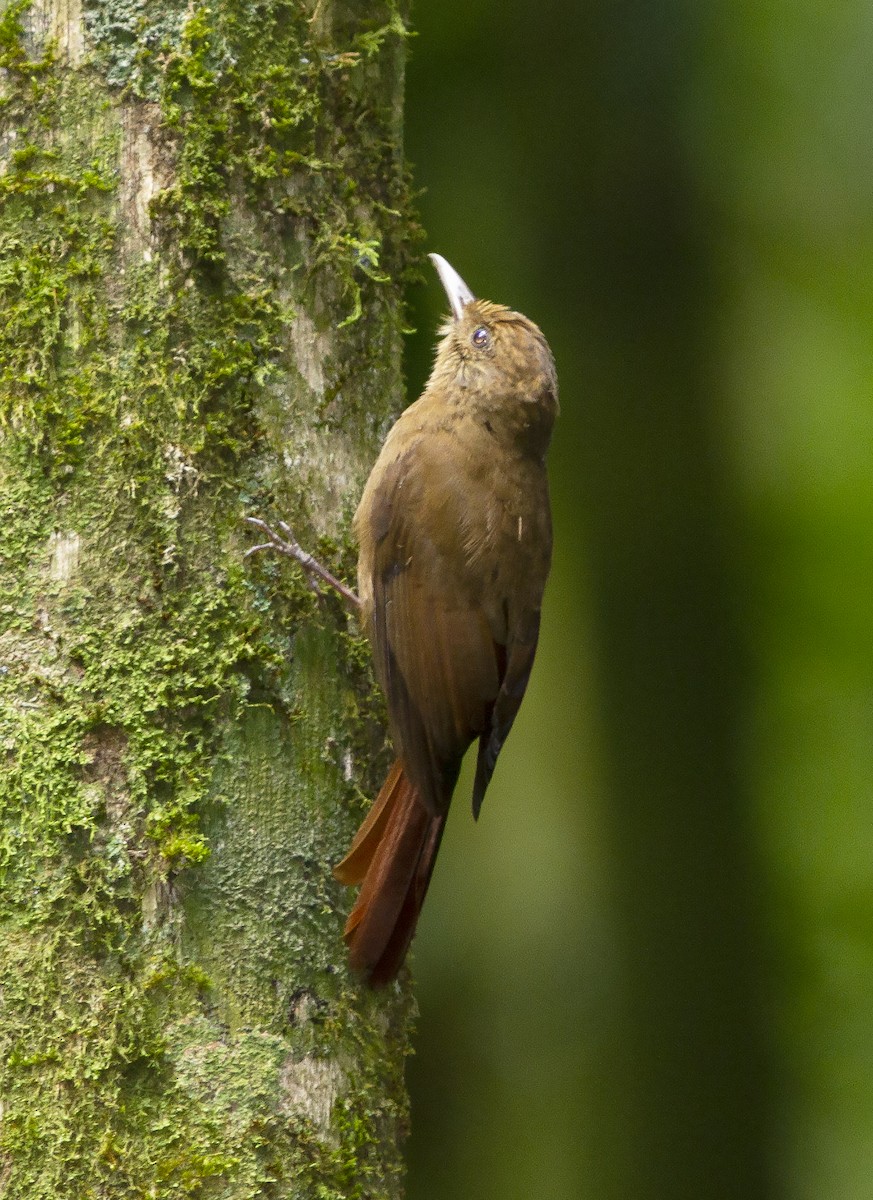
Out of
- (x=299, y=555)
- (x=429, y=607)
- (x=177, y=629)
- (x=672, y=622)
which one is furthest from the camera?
(x=672, y=622)

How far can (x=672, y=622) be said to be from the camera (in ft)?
13.8

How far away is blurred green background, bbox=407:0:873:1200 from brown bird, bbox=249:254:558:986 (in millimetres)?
1022

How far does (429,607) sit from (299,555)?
621 millimetres

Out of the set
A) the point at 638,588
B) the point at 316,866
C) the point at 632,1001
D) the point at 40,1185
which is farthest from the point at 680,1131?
the point at 40,1185

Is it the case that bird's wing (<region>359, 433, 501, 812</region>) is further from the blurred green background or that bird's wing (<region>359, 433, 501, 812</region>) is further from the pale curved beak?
the blurred green background

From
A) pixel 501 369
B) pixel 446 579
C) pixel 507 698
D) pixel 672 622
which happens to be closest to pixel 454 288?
pixel 501 369

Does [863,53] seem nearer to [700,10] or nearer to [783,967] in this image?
[700,10]

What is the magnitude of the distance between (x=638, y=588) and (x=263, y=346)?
2095 millimetres

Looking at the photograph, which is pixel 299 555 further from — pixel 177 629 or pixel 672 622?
pixel 672 622

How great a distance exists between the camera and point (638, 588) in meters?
4.23

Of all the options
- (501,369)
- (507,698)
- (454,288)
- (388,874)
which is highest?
(454,288)

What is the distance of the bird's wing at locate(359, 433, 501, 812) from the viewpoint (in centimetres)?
274

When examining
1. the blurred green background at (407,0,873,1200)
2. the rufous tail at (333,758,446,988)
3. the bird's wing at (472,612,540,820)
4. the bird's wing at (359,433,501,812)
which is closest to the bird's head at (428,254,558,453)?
the bird's wing at (359,433,501,812)

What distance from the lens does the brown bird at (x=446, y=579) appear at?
8.06 feet
